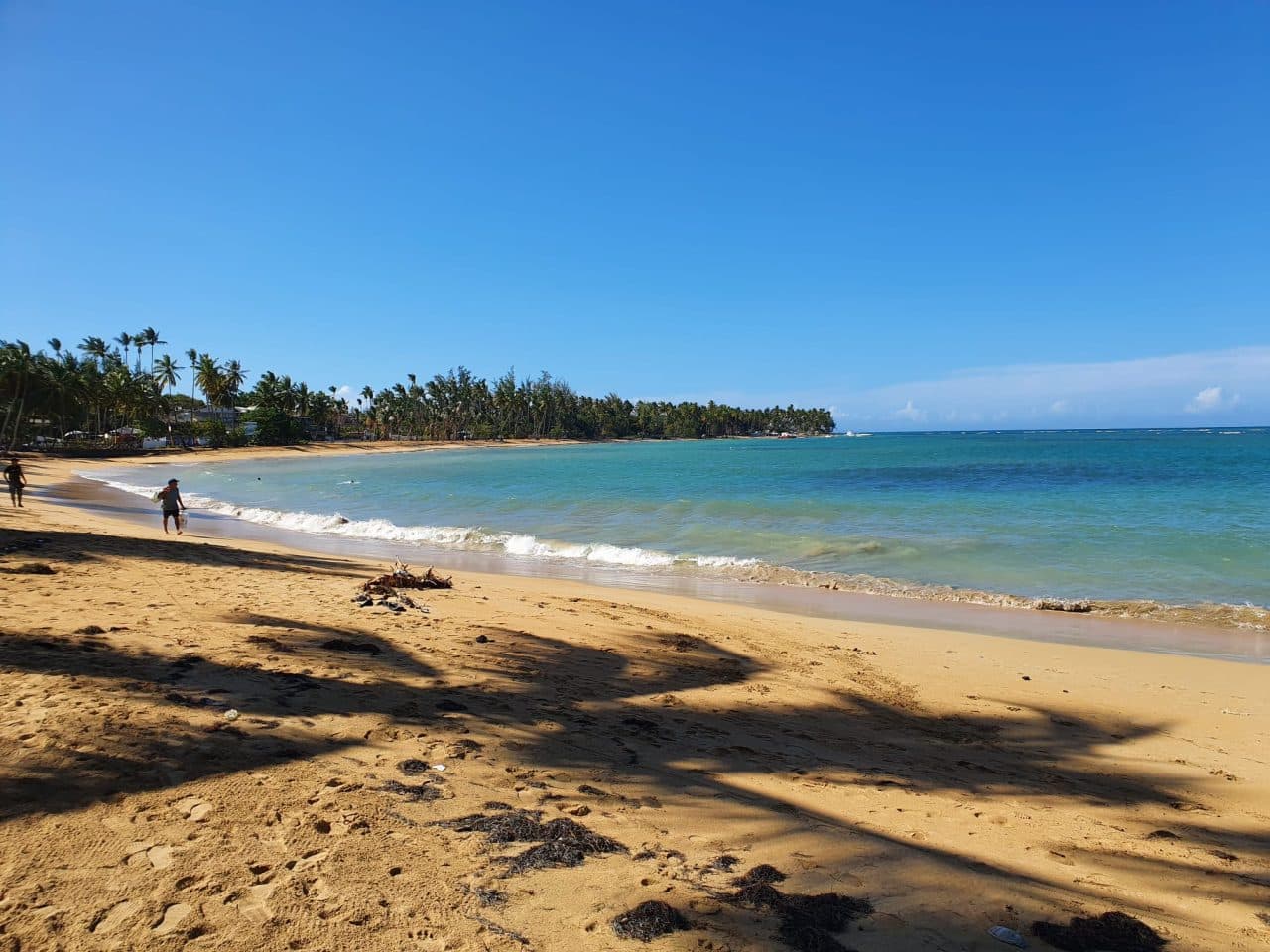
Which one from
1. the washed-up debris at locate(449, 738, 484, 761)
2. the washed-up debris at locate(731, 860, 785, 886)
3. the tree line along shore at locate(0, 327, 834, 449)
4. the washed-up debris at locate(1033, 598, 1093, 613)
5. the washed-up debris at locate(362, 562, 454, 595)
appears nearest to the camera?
the washed-up debris at locate(731, 860, 785, 886)

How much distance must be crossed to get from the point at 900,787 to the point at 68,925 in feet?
14.1

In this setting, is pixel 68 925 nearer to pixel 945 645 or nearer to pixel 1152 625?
pixel 945 645

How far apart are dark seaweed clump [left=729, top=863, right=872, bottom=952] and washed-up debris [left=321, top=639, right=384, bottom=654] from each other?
14.3 feet

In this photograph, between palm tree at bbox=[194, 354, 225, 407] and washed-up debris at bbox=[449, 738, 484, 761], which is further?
palm tree at bbox=[194, 354, 225, 407]

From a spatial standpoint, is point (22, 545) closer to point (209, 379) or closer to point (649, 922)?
point (649, 922)

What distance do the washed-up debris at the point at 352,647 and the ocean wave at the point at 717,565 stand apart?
30.2 feet

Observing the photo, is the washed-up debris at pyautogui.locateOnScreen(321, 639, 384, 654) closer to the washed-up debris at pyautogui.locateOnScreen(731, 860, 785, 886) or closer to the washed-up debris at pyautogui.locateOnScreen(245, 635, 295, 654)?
the washed-up debris at pyautogui.locateOnScreen(245, 635, 295, 654)

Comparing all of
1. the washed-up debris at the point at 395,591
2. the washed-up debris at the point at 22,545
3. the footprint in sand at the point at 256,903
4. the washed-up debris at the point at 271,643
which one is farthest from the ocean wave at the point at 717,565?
the footprint in sand at the point at 256,903

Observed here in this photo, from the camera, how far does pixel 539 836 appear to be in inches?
130

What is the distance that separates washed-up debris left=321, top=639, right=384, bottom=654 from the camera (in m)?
6.31

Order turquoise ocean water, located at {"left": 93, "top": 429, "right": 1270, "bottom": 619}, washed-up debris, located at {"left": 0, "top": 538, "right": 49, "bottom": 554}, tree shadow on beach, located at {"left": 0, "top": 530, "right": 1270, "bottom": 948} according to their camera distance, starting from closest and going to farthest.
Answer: tree shadow on beach, located at {"left": 0, "top": 530, "right": 1270, "bottom": 948}, washed-up debris, located at {"left": 0, "top": 538, "right": 49, "bottom": 554}, turquoise ocean water, located at {"left": 93, "top": 429, "right": 1270, "bottom": 619}

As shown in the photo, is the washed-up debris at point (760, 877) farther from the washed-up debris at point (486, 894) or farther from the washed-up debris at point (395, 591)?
the washed-up debris at point (395, 591)

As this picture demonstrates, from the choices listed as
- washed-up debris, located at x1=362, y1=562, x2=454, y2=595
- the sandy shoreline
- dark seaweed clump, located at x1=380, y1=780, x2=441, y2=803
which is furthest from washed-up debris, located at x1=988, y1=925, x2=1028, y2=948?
the sandy shoreline

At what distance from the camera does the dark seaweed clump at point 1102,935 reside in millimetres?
2762
